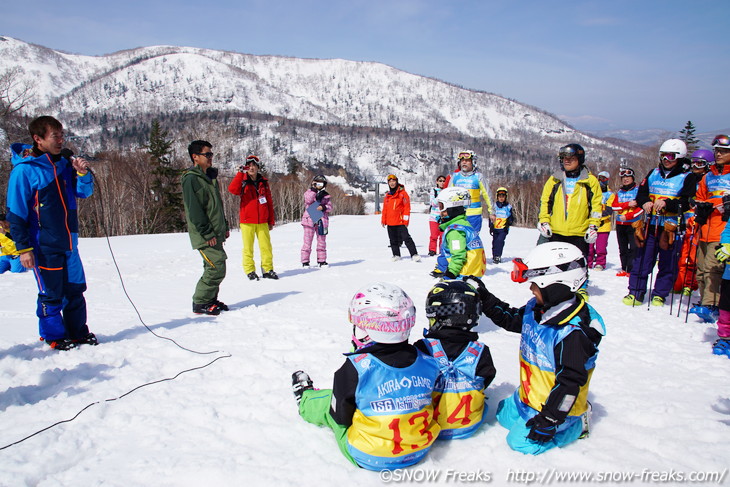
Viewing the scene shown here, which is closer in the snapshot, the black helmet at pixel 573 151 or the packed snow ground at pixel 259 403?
the packed snow ground at pixel 259 403

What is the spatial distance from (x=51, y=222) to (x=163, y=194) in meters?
39.7

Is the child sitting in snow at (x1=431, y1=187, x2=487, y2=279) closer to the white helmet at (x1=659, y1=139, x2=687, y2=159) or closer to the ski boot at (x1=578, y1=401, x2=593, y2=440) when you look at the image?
the ski boot at (x1=578, y1=401, x2=593, y2=440)

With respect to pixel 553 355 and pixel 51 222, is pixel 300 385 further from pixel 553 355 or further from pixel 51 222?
pixel 51 222

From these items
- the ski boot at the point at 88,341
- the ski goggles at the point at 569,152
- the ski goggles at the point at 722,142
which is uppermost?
the ski goggles at the point at 722,142

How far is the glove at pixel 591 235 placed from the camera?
614cm

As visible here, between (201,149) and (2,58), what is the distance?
260m

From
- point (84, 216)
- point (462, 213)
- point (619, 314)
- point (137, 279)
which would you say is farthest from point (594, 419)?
point (84, 216)

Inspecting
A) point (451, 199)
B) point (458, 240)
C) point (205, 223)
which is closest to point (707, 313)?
point (458, 240)

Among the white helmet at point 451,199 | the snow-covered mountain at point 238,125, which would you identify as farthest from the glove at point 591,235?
the snow-covered mountain at point 238,125

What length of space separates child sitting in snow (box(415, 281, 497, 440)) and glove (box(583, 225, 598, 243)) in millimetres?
→ 3784

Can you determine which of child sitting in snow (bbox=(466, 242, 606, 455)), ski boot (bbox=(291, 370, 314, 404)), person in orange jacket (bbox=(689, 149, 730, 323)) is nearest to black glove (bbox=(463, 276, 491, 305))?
child sitting in snow (bbox=(466, 242, 606, 455))

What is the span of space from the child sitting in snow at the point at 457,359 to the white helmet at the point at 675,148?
15.7 feet

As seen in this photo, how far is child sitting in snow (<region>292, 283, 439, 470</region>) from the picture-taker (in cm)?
257

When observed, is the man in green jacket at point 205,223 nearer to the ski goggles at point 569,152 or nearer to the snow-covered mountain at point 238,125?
the ski goggles at point 569,152
